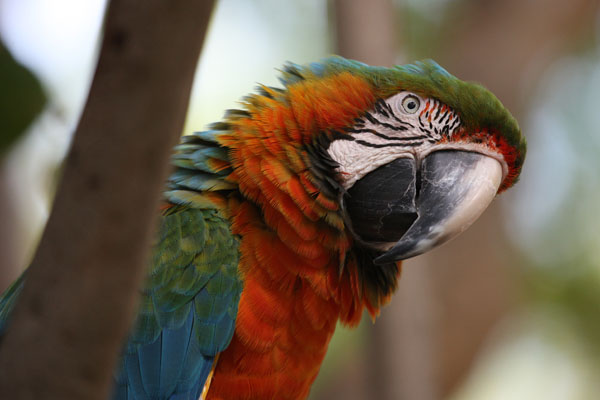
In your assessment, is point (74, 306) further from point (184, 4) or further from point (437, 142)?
point (437, 142)

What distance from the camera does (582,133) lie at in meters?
6.30

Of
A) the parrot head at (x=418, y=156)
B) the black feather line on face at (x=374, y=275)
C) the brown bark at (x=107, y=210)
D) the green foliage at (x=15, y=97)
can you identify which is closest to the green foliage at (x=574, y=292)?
the black feather line on face at (x=374, y=275)

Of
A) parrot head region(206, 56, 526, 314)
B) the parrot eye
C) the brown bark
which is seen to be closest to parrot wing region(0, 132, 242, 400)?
parrot head region(206, 56, 526, 314)

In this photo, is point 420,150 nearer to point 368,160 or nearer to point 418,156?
point 418,156

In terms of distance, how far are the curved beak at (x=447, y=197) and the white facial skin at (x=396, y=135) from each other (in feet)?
0.14

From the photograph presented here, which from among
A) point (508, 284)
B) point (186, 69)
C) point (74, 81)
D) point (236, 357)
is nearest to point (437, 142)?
point (236, 357)

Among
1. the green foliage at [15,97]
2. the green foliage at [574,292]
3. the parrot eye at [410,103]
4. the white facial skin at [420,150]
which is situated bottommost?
the green foliage at [574,292]

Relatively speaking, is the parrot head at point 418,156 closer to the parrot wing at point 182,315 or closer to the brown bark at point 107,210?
the parrot wing at point 182,315

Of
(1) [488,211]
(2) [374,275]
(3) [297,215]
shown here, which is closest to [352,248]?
(2) [374,275]

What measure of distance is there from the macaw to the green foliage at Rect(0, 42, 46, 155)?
489mm

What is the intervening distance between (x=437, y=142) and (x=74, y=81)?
84.9 inches

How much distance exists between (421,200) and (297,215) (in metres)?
0.39

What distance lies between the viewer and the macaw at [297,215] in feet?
6.19

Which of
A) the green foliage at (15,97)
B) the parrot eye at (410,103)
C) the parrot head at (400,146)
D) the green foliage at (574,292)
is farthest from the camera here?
the green foliage at (574,292)
